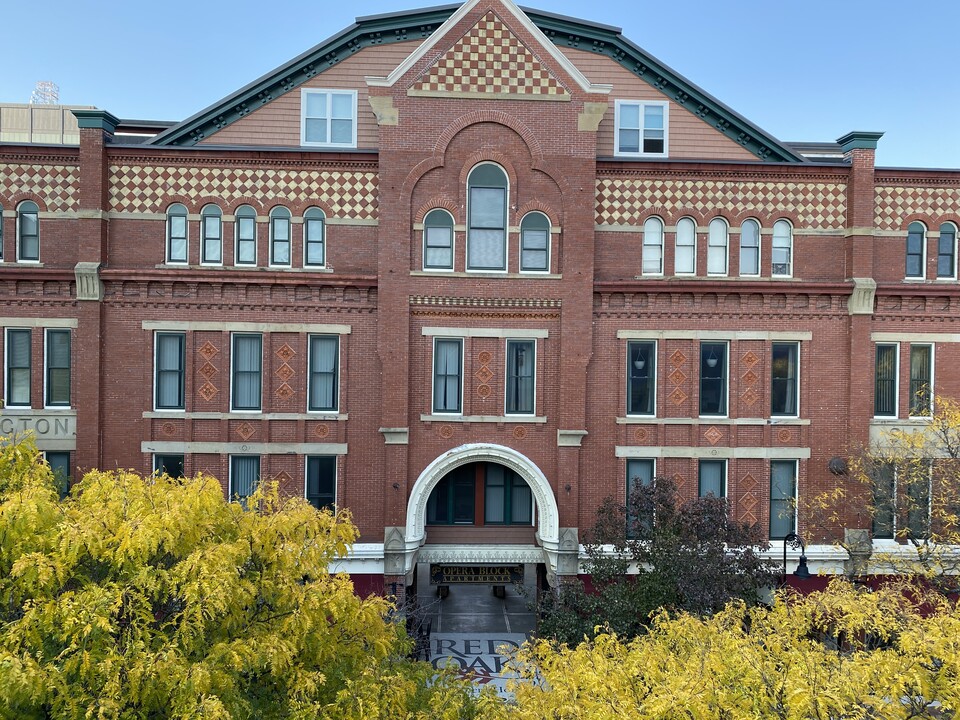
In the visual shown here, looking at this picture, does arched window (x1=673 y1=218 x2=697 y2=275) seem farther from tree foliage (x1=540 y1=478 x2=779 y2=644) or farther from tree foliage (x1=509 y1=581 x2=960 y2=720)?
tree foliage (x1=509 y1=581 x2=960 y2=720)

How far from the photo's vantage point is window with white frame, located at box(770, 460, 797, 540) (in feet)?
69.7

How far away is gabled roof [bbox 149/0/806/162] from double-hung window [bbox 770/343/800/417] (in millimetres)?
6148

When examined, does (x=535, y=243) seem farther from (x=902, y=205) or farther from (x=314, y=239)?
(x=902, y=205)

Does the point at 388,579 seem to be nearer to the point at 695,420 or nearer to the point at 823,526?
the point at 695,420

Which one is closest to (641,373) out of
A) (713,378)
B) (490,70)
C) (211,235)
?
(713,378)

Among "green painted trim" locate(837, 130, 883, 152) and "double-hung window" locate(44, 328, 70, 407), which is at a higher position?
"green painted trim" locate(837, 130, 883, 152)

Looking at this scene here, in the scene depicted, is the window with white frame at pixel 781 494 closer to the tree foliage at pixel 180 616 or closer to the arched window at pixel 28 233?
the tree foliage at pixel 180 616

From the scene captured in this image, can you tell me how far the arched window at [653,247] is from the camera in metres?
21.3

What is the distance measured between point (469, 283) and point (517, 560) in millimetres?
8662

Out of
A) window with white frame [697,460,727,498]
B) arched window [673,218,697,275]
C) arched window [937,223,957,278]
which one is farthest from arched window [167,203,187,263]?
arched window [937,223,957,278]

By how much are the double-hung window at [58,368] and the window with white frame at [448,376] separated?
11004 millimetres

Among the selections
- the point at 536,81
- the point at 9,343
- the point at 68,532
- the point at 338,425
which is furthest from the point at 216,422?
the point at 536,81

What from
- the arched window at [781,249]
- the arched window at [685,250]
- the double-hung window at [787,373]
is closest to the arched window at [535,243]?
the arched window at [685,250]

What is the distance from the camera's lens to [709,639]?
10.7 metres
